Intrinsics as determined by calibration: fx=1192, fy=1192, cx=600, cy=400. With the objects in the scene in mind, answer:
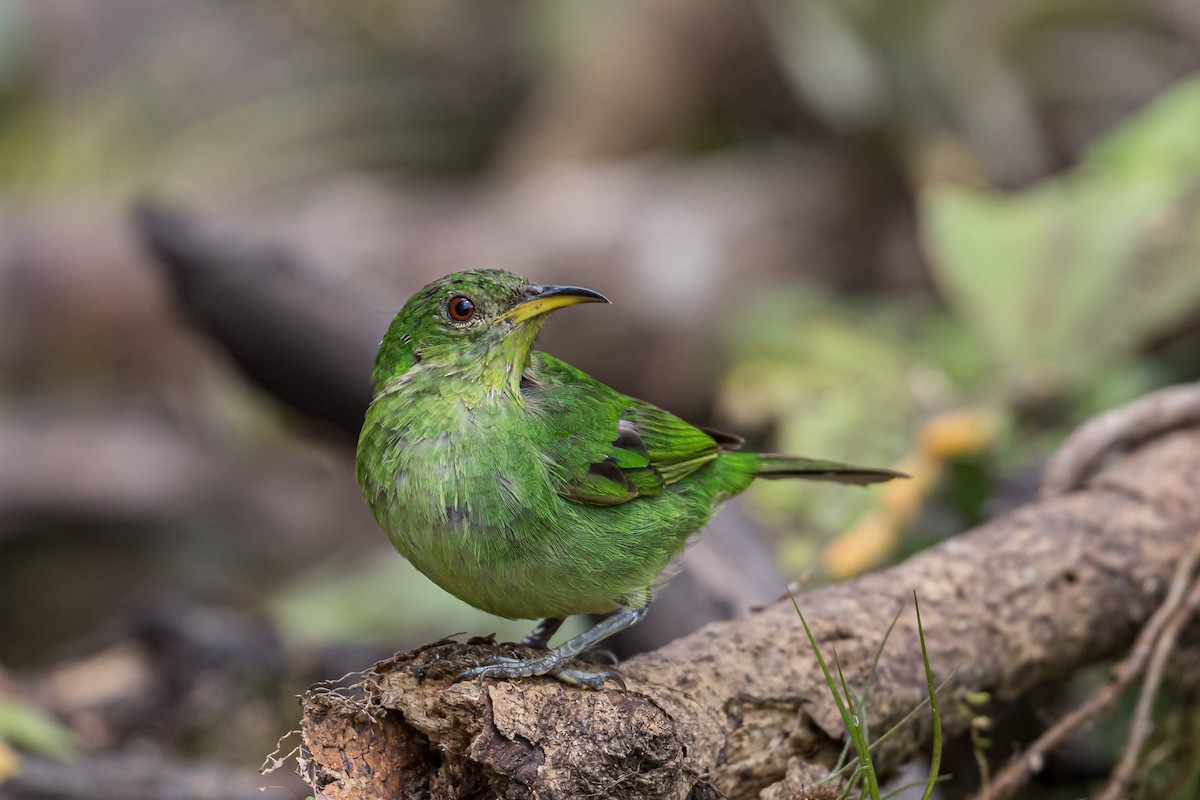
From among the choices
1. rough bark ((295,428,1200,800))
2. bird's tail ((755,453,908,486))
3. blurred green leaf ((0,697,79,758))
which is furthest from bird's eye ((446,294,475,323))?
blurred green leaf ((0,697,79,758))

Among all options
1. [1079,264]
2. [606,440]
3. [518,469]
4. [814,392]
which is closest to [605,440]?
[606,440]

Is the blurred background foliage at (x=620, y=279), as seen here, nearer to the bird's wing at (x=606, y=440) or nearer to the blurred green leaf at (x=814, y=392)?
the blurred green leaf at (x=814, y=392)

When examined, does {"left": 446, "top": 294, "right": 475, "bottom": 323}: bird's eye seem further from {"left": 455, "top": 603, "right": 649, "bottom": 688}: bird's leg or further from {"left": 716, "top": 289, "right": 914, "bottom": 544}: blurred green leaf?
{"left": 716, "top": 289, "right": 914, "bottom": 544}: blurred green leaf

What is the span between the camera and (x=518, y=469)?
2.80 meters

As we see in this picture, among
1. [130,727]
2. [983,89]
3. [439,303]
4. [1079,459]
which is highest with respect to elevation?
[983,89]

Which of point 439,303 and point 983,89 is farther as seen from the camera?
point 983,89

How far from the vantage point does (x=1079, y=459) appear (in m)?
4.07

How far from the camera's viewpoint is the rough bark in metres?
2.44

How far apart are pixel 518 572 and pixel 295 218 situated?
818 centimetres

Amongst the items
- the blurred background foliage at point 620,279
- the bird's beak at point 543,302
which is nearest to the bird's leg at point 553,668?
the bird's beak at point 543,302

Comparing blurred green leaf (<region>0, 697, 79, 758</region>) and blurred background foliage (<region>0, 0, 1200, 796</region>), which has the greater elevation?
blurred background foliage (<region>0, 0, 1200, 796</region>)

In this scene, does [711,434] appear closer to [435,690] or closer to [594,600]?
[594,600]

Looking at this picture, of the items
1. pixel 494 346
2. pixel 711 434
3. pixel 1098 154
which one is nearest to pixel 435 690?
pixel 494 346

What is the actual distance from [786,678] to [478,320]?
1166 mm
